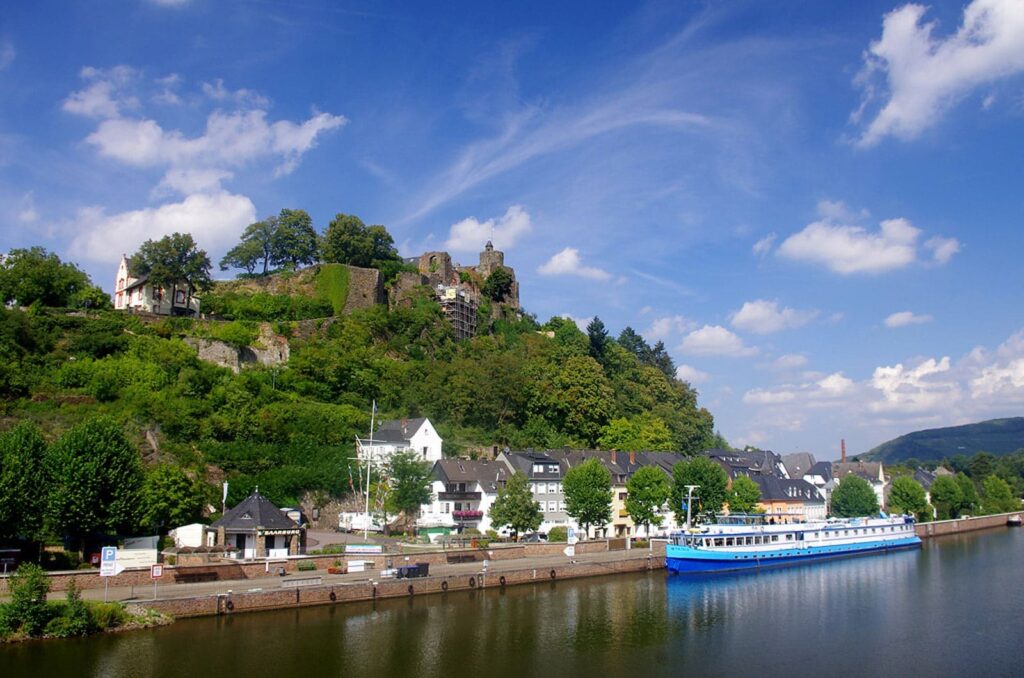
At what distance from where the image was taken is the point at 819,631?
35.8 m

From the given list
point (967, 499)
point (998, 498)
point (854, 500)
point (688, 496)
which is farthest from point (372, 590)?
point (998, 498)

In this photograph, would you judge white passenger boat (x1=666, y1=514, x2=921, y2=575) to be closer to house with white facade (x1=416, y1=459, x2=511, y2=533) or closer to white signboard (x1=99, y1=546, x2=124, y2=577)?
house with white facade (x1=416, y1=459, x2=511, y2=533)

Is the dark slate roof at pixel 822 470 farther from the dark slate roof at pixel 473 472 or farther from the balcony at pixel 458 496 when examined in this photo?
the balcony at pixel 458 496

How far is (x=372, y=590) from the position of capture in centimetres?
3838

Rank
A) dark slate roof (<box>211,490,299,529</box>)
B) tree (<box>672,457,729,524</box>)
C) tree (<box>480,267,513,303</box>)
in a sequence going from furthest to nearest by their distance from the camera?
tree (<box>480,267,513,303</box>)
tree (<box>672,457,729,524</box>)
dark slate roof (<box>211,490,299,529</box>)

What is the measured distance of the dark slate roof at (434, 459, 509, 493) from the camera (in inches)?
2430

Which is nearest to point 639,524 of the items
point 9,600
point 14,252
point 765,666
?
point 765,666

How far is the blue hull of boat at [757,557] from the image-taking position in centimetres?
5319

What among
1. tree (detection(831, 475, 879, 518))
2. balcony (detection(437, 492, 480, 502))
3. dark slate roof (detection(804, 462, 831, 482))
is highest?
dark slate roof (detection(804, 462, 831, 482))

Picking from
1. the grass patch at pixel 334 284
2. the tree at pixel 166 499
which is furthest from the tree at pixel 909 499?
the tree at pixel 166 499

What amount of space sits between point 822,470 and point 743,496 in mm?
48969

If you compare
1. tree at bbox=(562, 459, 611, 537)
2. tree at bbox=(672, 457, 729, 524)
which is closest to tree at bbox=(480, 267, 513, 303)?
tree at bbox=(672, 457, 729, 524)

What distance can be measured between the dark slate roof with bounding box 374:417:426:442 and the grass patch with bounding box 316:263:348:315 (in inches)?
669

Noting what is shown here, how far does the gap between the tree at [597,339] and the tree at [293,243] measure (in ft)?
108
